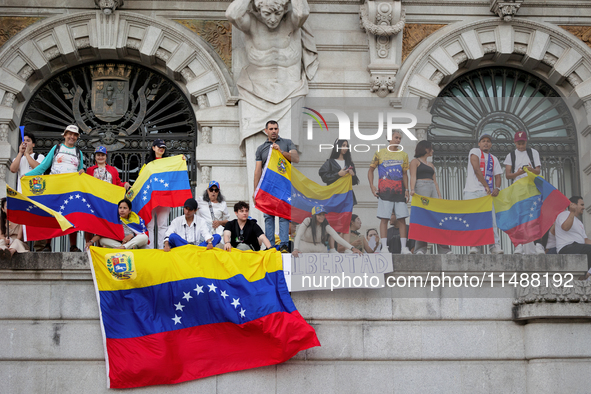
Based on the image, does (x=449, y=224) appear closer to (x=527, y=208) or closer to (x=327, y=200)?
(x=527, y=208)

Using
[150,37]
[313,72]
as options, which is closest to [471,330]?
[313,72]

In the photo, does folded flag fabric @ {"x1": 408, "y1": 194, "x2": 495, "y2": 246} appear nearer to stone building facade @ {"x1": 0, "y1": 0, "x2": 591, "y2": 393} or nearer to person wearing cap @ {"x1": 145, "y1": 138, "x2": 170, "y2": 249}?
stone building facade @ {"x1": 0, "y1": 0, "x2": 591, "y2": 393}

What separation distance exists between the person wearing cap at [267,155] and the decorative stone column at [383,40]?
3.62 metres

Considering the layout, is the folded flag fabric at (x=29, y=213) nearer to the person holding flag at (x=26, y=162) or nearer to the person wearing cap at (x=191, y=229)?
the person holding flag at (x=26, y=162)

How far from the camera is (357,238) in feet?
41.0

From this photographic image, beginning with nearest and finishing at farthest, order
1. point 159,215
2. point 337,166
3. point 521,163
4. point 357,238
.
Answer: point 357,238, point 337,166, point 521,163, point 159,215

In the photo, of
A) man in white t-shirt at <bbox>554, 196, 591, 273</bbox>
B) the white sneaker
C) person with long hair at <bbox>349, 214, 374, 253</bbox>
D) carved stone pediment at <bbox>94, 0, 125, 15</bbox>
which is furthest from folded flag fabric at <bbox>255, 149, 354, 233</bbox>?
carved stone pediment at <bbox>94, 0, 125, 15</bbox>

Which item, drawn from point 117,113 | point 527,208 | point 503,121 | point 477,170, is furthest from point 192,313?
point 503,121

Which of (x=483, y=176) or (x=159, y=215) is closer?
(x=483, y=176)

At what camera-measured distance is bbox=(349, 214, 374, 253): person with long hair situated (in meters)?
12.3

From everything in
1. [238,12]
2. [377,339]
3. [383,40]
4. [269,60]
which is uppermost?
[238,12]

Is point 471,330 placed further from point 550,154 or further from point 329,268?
point 550,154

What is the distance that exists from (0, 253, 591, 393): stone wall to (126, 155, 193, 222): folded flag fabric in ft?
A: 7.33

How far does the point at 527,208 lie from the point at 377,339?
10.8ft
